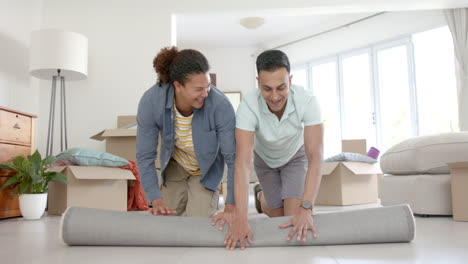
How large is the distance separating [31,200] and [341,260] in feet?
7.66

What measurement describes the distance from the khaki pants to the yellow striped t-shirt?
0.05 meters

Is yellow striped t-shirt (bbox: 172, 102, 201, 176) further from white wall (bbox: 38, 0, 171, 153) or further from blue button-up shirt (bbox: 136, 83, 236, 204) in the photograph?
white wall (bbox: 38, 0, 171, 153)

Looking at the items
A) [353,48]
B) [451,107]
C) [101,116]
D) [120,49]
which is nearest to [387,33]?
[353,48]

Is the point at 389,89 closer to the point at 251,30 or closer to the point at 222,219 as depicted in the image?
the point at 251,30

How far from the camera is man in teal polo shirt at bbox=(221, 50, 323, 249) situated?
55.6 inches

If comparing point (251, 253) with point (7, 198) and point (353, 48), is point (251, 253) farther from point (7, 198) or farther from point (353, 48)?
point (353, 48)

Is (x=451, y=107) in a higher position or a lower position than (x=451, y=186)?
higher

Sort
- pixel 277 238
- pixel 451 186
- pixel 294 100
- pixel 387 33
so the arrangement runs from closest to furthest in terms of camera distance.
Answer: pixel 277 238, pixel 294 100, pixel 451 186, pixel 387 33

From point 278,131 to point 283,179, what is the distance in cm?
41

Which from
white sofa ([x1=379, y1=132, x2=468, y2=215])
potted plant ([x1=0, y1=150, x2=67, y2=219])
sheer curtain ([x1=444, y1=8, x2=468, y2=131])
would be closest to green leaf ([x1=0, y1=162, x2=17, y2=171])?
potted plant ([x1=0, y1=150, x2=67, y2=219])

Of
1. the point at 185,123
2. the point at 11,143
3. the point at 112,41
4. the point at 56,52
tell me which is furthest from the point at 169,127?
the point at 112,41

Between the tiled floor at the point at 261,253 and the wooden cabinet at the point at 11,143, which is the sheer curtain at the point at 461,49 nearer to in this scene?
the tiled floor at the point at 261,253

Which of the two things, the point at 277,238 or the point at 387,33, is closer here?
the point at 277,238

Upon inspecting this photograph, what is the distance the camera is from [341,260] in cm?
119
